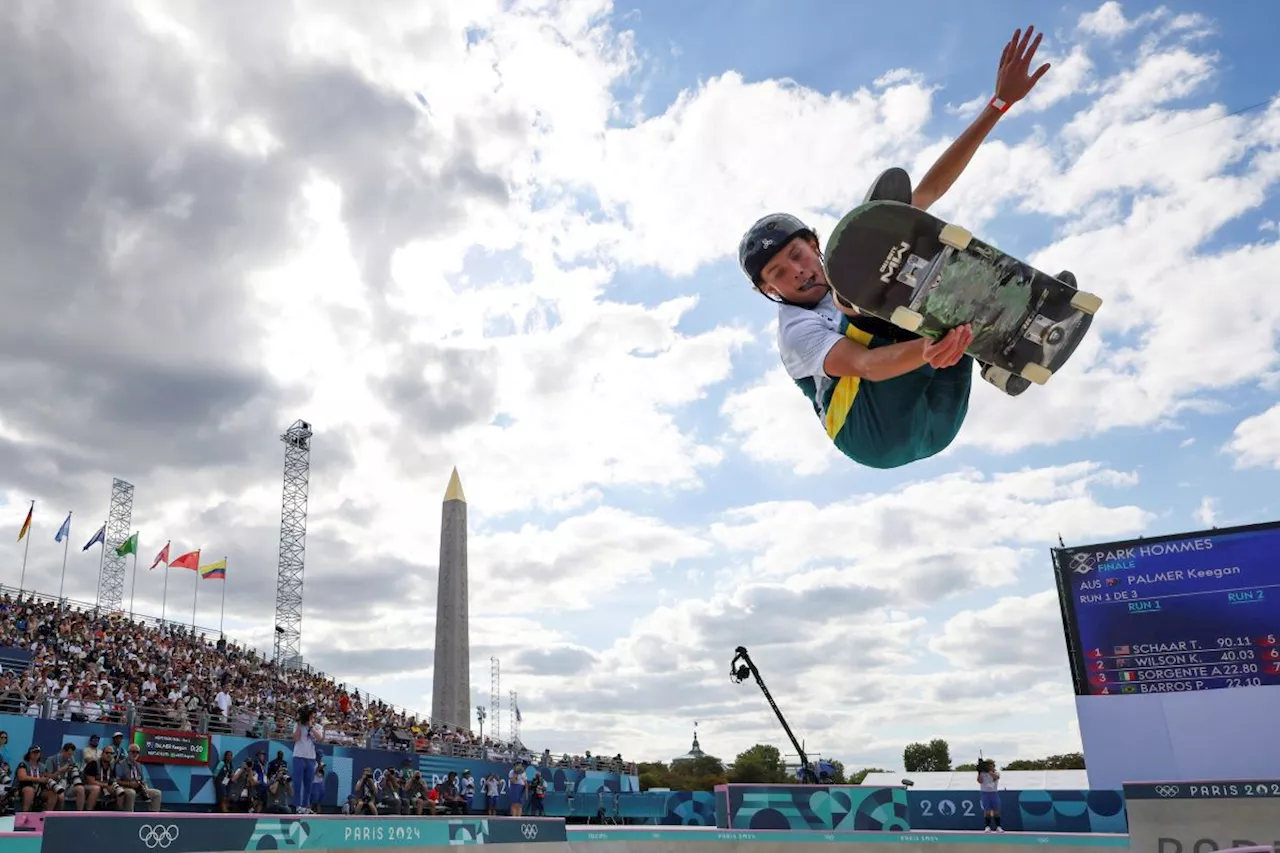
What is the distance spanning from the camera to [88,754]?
14.9 m

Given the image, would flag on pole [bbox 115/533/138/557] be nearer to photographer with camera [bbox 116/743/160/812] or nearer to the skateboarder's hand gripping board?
photographer with camera [bbox 116/743/160/812]

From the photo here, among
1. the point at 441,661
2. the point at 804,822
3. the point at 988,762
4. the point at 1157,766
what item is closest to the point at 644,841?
the point at 804,822

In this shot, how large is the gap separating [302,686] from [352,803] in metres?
13.7

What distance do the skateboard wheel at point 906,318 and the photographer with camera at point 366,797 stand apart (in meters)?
16.1

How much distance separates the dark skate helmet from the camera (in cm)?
513

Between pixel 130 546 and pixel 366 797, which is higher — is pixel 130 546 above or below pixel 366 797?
above

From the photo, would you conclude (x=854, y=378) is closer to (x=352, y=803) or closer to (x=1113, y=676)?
(x=352, y=803)

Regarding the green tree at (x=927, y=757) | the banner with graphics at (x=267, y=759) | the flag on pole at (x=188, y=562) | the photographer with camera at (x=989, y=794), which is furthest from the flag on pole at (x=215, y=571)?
the green tree at (x=927, y=757)

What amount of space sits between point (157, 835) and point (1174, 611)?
1941 centimetres

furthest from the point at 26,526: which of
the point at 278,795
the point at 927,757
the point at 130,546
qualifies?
the point at 927,757

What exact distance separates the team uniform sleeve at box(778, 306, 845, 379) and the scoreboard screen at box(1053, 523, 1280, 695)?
18851 mm

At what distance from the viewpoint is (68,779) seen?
45.4 ft

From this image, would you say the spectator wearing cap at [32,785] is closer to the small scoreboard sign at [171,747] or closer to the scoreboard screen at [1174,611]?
the small scoreboard sign at [171,747]

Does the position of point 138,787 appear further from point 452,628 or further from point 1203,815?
point 452,628
